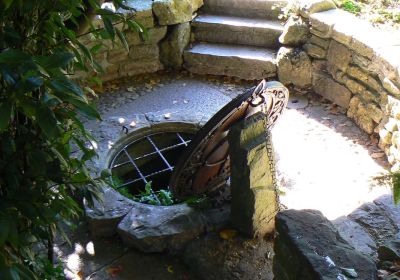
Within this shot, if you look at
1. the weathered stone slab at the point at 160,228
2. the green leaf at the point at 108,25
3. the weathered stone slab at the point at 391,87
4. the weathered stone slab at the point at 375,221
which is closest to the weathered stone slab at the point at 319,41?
the weathered stone slab at the point at 391,87

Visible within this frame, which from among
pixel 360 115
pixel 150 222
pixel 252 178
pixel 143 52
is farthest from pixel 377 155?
pixel 143 52

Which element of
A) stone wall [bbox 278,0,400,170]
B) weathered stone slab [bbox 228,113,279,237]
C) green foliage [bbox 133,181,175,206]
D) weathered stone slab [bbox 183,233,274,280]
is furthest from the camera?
stone wall [bbox 278,0,400,170]

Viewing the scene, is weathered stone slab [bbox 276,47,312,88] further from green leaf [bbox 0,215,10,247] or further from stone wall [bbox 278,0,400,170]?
green leaf [bbox 0,215,10,247]

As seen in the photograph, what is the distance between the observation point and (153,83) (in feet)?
18.6

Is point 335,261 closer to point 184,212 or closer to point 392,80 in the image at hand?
point 184,212

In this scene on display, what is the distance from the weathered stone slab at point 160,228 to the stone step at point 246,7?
3.28 metres

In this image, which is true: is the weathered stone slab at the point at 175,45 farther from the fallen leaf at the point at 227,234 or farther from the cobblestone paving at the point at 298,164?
the fallen leaf at the point at 227,234

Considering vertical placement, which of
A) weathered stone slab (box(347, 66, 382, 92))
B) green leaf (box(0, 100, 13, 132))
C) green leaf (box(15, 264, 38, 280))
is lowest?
weathered stone slab (box(347, 66, 382, 92))

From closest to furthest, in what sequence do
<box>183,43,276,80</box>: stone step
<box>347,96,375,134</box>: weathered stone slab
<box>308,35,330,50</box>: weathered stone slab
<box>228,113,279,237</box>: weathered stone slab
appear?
1. <box>228,113,279,237</box>: weathered stone slab
2. <box>347,96,375,134</box>: weathered stone slab
3. <box>308,35,330,50</box>: weathered stone slab
4. <box>183,43,276,80</box>: stone step

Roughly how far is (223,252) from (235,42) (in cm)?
326

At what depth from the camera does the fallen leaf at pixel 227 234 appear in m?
3.45

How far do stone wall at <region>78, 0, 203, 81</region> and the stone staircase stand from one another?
179 mm

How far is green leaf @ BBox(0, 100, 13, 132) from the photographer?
1.11m

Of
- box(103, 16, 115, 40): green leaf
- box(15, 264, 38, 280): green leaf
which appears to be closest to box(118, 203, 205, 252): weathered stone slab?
box(15, 264, 38, 280): green leaf
